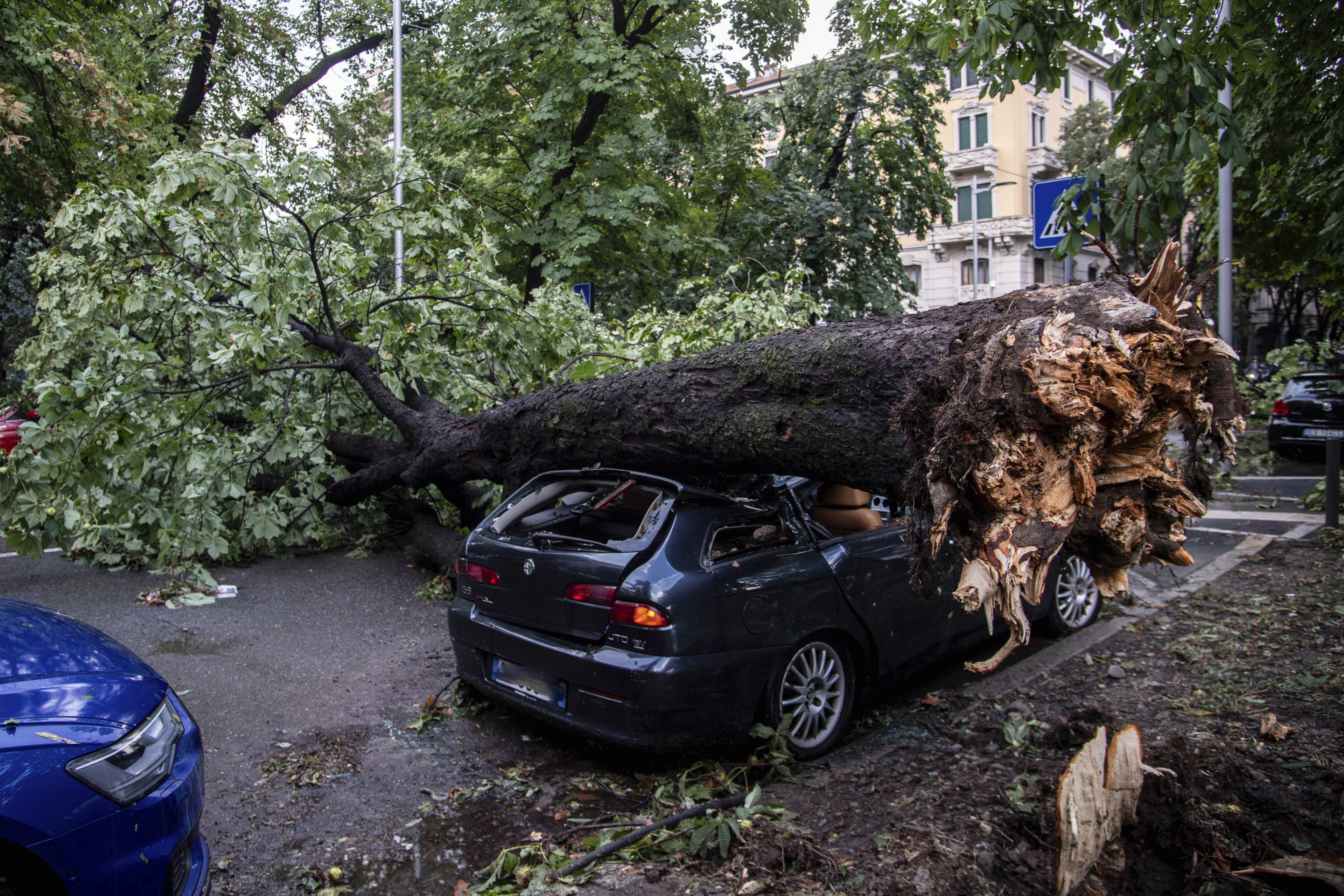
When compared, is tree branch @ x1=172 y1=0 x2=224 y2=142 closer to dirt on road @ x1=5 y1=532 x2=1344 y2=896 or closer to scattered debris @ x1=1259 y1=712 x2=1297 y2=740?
dirt on road @ x1=5 y1=532 x2=1344 y2=896

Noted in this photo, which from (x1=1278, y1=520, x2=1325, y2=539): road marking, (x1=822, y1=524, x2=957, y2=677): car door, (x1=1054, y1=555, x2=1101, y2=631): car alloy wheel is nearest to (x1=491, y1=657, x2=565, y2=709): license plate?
(x1=822, y1=524, x2=957, y2=677): car door

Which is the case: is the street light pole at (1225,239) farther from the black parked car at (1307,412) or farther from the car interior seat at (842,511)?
the car interior seat at (842,511)

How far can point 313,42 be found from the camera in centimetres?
1800

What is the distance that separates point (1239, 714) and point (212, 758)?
201 inches

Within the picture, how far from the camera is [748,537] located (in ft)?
14.0

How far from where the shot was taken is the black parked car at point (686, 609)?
3740 mm

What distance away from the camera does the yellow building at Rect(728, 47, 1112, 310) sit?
42500 millimetres

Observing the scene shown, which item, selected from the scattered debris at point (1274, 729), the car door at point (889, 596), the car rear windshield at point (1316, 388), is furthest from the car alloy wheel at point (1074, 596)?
the car rear windshield at point (1316, 388)

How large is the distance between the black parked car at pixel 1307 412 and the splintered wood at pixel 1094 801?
1447cm

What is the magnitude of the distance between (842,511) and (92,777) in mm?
3516

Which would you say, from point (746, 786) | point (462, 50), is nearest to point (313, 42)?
point (462, 50)

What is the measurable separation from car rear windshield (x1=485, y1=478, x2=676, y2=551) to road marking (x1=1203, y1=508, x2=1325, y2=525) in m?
8.05

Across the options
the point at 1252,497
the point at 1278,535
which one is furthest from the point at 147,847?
the point at 1252,497

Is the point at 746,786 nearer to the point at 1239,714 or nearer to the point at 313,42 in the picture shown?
the point at 1239,714
